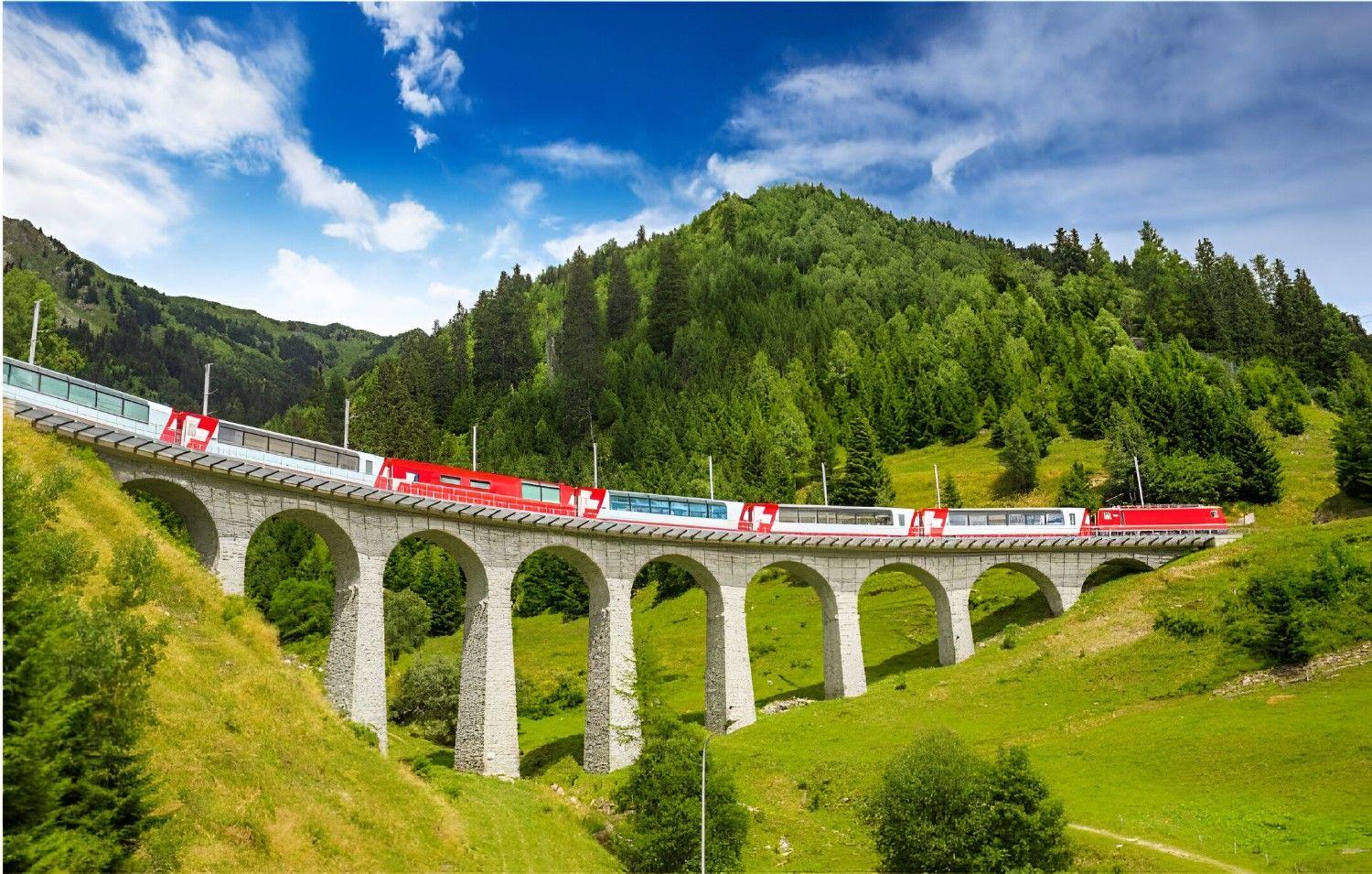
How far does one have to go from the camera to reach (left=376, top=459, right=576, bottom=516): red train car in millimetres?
47750

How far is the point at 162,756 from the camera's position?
25.2 m

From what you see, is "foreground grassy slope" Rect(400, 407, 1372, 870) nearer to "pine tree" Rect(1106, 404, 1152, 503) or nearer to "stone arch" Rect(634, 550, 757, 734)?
"stone arch" Rect(634, 550, 757, 734)

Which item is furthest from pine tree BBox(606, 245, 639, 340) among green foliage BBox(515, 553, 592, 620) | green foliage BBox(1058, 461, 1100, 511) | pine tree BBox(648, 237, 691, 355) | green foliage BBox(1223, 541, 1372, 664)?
green foliage BBox(1223, 541, 1372, 664)

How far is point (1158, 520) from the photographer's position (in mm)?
74250

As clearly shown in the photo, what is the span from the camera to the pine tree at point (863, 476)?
102 meters

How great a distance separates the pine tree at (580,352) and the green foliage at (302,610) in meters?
54.8

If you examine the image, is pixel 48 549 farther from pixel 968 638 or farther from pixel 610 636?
pixel 968 638

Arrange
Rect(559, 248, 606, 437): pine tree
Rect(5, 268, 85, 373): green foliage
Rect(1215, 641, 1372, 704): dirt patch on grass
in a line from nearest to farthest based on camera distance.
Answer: Rect(1215, 641, 1372, 704): dirt patch on grass → Rect(5, 268, 85, 373): green foliage → Rect(559, 248, 606, 437): pine tree

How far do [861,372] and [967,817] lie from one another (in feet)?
396

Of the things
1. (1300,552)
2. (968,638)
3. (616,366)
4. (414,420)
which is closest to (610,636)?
(968,638)

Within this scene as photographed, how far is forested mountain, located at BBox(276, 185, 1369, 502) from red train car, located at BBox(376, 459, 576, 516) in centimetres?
5393

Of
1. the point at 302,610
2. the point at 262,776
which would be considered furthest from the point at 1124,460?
the point at 262,776

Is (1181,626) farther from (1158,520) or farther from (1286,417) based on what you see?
(1286,417)

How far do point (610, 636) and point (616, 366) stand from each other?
112 meters
